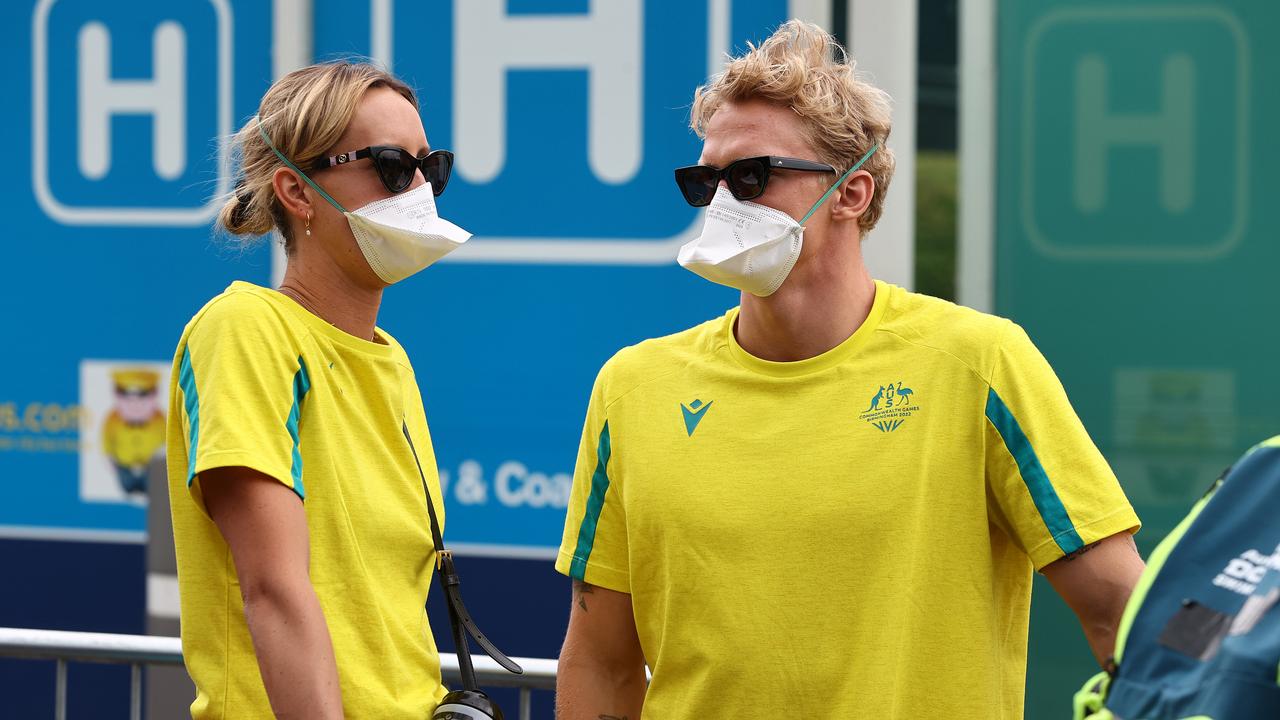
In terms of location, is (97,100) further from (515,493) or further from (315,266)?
(315,266)

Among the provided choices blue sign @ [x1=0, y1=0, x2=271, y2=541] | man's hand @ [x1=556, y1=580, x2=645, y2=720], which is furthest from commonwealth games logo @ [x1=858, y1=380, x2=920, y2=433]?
blue sign @ [x1=0, y1=0, x2=271, y2=541]

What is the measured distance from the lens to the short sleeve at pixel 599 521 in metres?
2.09

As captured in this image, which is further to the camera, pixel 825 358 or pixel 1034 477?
pixel 825 358

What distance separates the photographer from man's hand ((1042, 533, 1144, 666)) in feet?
6.02

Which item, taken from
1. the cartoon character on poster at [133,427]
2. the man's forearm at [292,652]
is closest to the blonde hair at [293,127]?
the man's forearm at [292,652]

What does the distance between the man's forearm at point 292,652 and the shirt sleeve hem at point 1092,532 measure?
893 mm

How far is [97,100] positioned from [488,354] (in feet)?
4.15

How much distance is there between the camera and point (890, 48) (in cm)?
349

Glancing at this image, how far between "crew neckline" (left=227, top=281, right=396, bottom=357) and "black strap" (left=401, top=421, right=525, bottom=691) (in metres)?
0.12

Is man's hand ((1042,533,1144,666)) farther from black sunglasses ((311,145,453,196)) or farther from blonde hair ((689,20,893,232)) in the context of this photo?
black sunglasses ((311,145,453,196))

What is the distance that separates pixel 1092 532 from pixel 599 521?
67cm

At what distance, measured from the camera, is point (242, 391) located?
1.92 m

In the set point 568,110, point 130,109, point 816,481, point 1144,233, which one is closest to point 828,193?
point 816,481

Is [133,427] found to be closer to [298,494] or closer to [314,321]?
[314,321]
